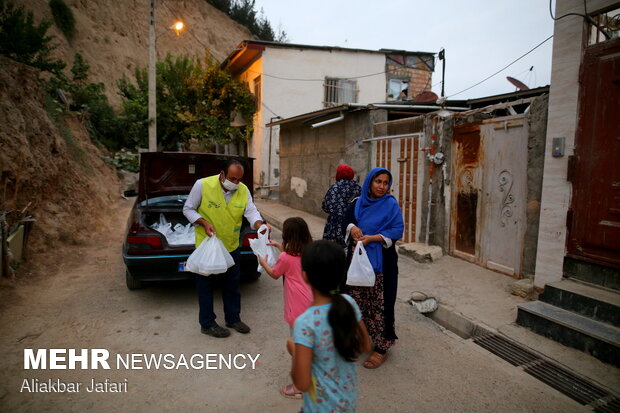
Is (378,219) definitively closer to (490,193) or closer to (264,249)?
(264,249)

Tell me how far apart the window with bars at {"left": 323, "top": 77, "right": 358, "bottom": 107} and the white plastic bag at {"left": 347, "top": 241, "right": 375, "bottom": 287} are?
49.6 ft

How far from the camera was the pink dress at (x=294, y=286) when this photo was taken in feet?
8.64

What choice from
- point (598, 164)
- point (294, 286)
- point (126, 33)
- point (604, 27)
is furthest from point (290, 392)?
point (126, 33)

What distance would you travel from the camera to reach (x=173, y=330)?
3824 mm

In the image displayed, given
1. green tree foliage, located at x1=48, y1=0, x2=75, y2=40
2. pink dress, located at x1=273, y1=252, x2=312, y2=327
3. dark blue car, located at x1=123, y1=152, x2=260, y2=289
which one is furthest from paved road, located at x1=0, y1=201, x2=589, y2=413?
green tree foliage, located at x1=48, y1=0, x2=75, y2=40

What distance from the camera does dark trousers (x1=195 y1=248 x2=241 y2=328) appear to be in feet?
12.0

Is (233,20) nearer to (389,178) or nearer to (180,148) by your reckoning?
(180,148)

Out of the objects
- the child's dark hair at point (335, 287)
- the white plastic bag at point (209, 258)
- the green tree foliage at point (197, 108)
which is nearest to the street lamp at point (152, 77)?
the green tree foliage at point (197, 108)

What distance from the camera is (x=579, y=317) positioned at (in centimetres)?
362

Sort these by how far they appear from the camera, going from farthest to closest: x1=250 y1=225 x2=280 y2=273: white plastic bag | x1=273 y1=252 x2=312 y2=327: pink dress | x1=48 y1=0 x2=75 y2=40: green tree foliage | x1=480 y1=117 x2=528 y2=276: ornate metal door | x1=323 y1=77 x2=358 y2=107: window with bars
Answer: x1=48 y1=0 x2=75 y2=40: green tree foliage < x1=323 y1=77 x2=358 y2=107: window with bars < x1=480 y1=117 x2=528 y2=276: ornate metal door < x1=250 y1=225 x2=280 y2=273: white plastic bag < x1=273 y1=252 x2=312 y2=327: pink dress

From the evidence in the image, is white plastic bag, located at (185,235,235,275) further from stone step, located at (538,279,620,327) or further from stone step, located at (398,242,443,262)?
stone step, located at (398,242,443,262)

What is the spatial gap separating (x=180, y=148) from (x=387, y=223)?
18.0 m

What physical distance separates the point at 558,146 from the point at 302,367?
→ 4.10 meters

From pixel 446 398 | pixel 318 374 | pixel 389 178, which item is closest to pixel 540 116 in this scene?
pixel 389 178
